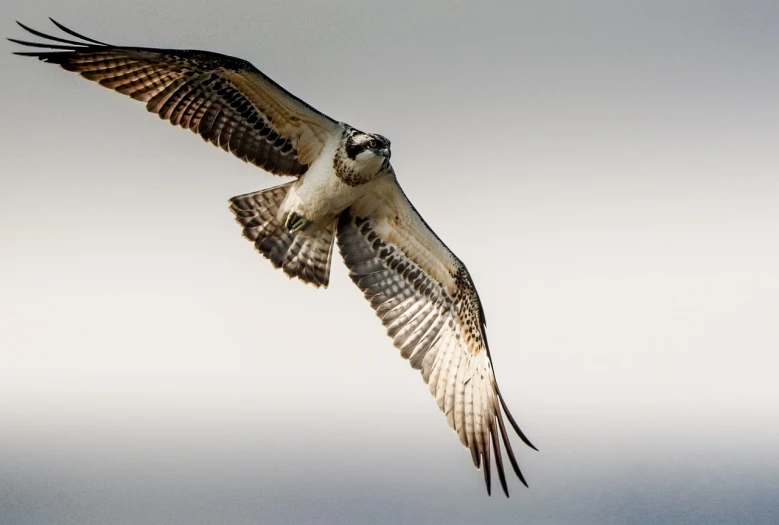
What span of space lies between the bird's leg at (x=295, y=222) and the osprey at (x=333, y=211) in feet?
0.05

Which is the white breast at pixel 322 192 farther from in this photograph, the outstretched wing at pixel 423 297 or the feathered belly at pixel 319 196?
the outstretched wing at pixel 423 297

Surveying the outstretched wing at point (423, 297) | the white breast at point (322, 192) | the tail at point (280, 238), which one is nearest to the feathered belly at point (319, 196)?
the white breast at point (322, 192)

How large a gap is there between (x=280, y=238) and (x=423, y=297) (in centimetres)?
190

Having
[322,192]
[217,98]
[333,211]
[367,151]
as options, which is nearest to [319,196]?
[322,192]

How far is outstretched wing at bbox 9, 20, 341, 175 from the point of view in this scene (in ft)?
32.2

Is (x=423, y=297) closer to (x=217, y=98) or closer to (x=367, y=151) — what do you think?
(x=367, y=151)

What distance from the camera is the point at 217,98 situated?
1038 centimetres

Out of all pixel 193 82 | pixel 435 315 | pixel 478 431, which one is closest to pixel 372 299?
pixel 435 315

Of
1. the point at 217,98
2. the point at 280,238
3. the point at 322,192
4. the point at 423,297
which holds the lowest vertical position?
the point at 423,297

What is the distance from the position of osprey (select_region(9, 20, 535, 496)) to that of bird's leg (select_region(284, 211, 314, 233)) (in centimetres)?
1

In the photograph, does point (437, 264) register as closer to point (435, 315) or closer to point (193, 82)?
point (435, 315)

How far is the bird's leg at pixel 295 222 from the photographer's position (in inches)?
427

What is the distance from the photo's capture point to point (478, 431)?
35.1 feet

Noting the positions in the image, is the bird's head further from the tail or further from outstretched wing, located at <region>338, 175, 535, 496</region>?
the tail
